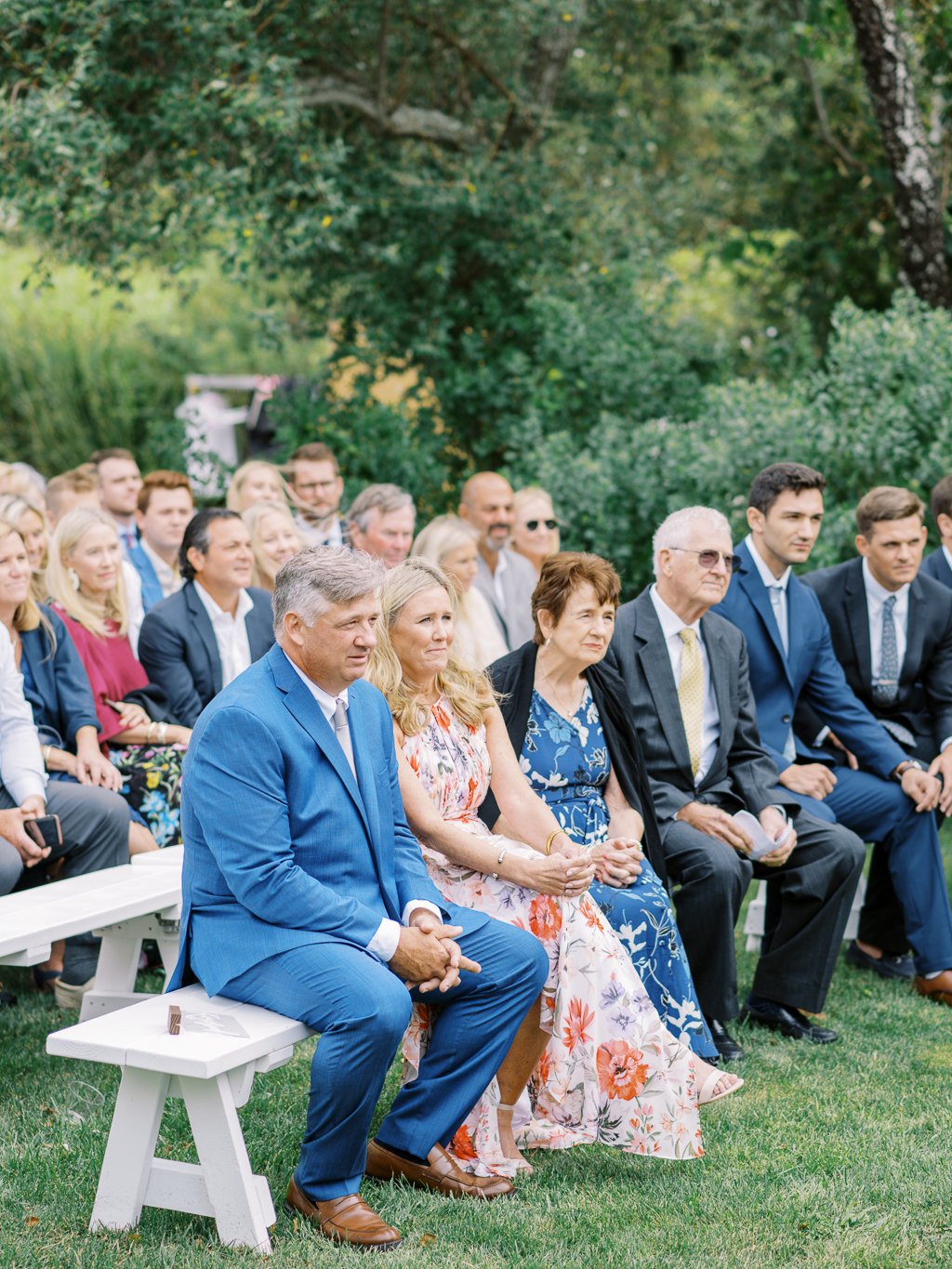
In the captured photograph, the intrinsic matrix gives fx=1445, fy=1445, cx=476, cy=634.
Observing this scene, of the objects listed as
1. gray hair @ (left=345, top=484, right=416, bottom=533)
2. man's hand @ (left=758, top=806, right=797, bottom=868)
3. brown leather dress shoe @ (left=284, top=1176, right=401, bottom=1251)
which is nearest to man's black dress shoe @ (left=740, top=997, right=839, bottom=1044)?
man's hand @ (left=758, top=806, right=797, bottom=868)

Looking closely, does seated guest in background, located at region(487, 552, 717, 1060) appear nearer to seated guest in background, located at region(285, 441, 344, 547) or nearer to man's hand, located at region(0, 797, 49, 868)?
man's hand, located at region(0, 797, 49, 868)

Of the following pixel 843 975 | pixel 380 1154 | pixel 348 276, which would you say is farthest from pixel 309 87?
pixel 380 1154

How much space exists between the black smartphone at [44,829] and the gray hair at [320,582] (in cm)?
179

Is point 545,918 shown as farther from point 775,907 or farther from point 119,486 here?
point 119,486

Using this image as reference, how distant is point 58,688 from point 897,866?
11.8ft

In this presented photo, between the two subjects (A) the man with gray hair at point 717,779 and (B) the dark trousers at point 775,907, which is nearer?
(B) the dark trousers at point 775,907

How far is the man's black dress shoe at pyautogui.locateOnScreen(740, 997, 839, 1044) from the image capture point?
5.48 metres

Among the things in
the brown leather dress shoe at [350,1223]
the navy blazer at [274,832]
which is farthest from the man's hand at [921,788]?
the brown leather dress shoe at [350,1223]

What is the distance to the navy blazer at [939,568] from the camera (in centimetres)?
713

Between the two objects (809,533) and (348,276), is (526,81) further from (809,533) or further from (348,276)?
(809,533)

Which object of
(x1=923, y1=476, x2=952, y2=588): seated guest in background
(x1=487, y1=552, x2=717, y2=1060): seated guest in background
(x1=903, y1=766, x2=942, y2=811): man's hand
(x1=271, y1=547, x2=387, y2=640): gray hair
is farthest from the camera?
(x1=923, y1=476, x2=952, y2=588): seated guest in background

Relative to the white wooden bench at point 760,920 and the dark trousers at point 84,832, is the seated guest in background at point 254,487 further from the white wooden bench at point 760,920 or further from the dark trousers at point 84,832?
the white wooden bench at point 760,920

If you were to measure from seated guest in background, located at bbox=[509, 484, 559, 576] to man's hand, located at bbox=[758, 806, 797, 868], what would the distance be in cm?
300

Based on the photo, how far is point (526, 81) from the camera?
1176cm
